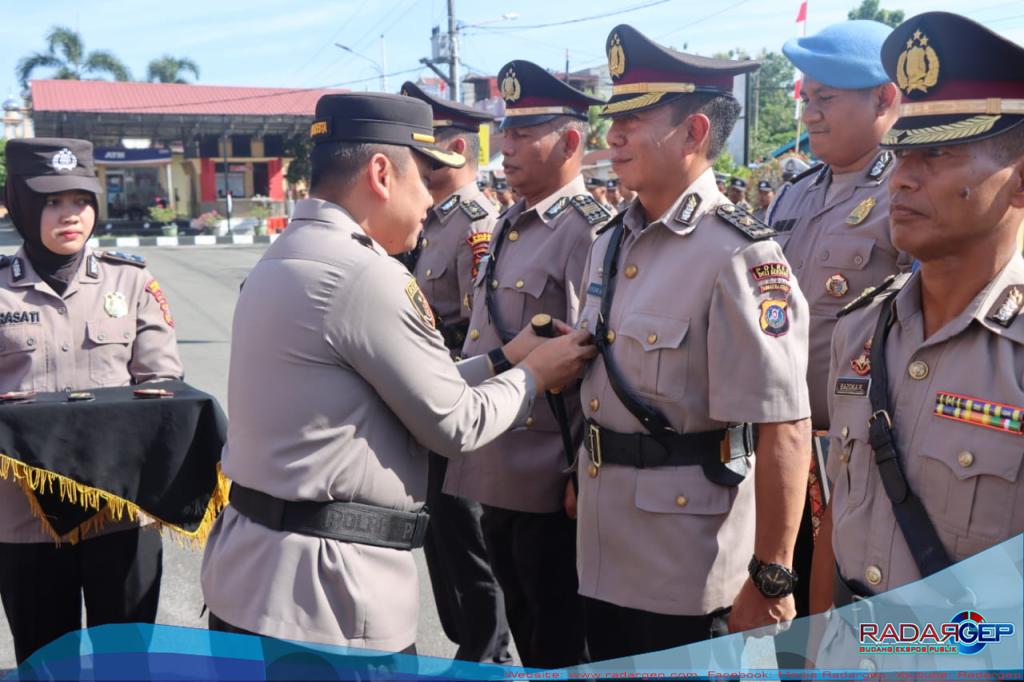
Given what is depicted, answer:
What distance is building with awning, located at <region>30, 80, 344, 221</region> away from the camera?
Answer: 35.2m

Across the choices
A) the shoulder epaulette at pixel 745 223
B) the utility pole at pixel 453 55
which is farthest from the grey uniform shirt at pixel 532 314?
the utility pole at pixel 453 55

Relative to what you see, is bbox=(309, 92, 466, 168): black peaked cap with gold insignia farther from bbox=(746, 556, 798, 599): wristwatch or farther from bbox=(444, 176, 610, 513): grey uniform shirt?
bbox=(746, 556, 798, 599): wristwatch

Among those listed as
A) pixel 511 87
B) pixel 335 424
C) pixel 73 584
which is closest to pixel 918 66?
pixel 335 424

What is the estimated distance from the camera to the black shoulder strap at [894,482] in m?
1.62

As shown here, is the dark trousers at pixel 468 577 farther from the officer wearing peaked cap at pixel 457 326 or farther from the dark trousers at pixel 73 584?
the dark trousers at pixel 73 584

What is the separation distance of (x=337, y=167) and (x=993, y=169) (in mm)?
1392

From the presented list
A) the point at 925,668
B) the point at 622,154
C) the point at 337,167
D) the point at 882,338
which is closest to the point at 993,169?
the point at 882,338

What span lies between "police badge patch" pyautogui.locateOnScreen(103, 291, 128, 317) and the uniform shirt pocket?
1977 mm

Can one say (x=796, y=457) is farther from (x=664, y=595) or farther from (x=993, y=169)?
(x=993, y=169)

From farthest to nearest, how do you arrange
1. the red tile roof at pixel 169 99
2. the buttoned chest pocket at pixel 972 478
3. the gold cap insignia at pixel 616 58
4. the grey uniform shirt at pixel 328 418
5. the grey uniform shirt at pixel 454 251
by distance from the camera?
the red tile roof at pixel 169 99 → the grey uniform shirt at pixel 454 251 → the gold cap insignia at pixel 616 58 → the grey uniform shirt at pixel 328 418 → the buttoned chest pocket at pixel 972 478

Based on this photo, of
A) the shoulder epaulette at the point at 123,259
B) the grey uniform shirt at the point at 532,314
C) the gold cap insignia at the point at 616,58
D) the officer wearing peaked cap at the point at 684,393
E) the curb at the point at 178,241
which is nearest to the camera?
the officer wearing peaked cap at the point at 684,393

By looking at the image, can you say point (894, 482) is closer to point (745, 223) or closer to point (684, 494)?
point (684, 494)

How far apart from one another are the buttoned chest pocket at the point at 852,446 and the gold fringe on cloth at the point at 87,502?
187 centimetres

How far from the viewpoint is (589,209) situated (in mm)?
3338
